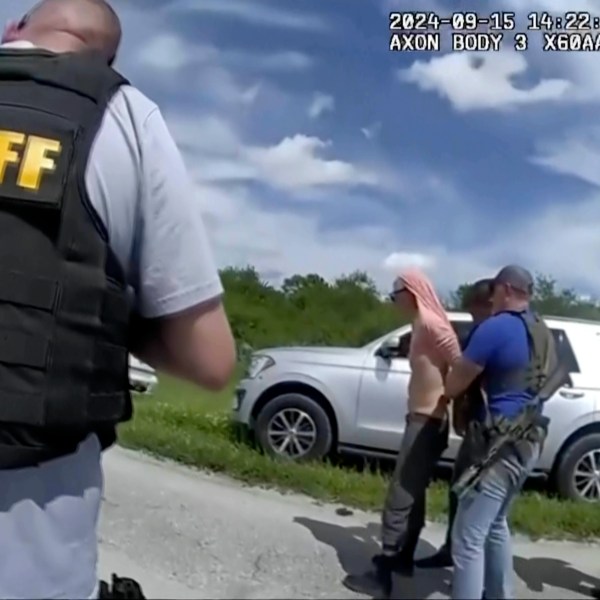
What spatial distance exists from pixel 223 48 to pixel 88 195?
635 millimetres

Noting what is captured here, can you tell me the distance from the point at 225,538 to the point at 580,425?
2.05 feet

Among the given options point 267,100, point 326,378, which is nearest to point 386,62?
point 267,100

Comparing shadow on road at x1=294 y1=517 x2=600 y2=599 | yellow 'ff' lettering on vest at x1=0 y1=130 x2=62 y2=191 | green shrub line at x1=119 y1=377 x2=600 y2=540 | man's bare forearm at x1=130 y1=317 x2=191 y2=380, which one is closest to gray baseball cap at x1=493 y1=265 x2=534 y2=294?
green shrub line at x1=119 y1=377 x2=600 y2=540

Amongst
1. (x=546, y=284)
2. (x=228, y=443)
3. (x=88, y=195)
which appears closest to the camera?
(x=88, y=195)

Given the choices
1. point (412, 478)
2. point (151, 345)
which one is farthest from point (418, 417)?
point (151, 345)

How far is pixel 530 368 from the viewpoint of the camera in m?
1.17

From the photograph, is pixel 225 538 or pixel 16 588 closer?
pixel 16 588

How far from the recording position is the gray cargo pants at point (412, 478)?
4.03 feet

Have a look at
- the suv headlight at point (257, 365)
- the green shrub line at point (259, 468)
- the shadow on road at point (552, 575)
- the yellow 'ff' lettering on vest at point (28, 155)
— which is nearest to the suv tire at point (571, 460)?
the green shrub line at point (259, 468)

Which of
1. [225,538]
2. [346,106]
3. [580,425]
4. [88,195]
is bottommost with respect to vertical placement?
[225,538]

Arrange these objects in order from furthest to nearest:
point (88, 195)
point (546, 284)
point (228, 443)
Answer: point (228, 443)
point (546, 284)
point (88, 195)

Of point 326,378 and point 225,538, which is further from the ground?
point 326,378

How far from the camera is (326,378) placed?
1294 millimetres

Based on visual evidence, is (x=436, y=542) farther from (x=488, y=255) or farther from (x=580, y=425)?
(x=488, y=255)
